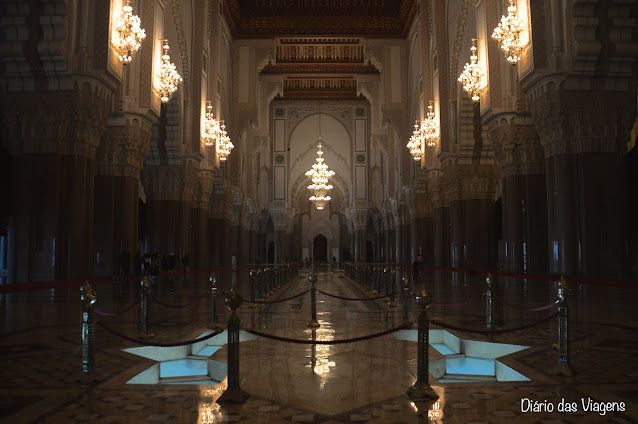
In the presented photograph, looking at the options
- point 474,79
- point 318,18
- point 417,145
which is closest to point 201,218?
point 417,145

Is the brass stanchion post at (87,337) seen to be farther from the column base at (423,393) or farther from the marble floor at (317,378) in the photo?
the column base at (423,393)

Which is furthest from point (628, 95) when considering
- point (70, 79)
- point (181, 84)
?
point (181, 84)

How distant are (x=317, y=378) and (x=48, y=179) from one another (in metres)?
8.10

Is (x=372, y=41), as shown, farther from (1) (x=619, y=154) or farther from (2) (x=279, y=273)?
(1) (x=619, y=154)

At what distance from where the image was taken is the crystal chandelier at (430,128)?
19.0 metres

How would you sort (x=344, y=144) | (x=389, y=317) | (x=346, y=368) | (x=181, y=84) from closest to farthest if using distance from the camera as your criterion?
1. (x=346, y=368)
2. (x=389, y=317)
3. (x=181, y=84)
4. (x=344, y=144)

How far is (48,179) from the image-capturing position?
1024 centimetres

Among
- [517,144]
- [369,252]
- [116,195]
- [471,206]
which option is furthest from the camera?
[369,252]

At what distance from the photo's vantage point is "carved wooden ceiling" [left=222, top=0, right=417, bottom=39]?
2450 centimetres

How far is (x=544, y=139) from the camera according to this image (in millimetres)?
10938

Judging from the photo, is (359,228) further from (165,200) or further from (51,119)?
(51,119)

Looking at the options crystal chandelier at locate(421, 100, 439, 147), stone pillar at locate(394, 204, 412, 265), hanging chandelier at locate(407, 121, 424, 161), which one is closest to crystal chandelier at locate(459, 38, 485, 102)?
crystal chandelier at locate(421, 100, 439, 147)

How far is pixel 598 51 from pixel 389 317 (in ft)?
Answer: 20.4

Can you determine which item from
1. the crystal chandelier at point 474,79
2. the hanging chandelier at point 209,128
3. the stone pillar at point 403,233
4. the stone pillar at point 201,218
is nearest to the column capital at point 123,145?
the hanging chandelier at point 209,128
